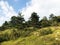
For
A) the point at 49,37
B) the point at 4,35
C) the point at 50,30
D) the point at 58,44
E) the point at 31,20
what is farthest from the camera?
the point at 31,20

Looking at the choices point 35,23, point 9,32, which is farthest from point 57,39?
point 35,23

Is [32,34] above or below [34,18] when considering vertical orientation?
below

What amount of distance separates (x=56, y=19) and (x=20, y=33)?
31.9 metres

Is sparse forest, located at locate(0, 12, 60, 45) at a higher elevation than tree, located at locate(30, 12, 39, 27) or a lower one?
lower

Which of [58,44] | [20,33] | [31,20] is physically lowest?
[58,44]

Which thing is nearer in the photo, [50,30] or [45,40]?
[45,40]

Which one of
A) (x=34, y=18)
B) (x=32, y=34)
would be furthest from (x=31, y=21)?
(x=32, y=34)

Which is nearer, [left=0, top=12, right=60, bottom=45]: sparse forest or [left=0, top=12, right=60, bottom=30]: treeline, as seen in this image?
[left=0, top=12, right=60, bottom=45]: sparse forest

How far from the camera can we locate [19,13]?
358ft

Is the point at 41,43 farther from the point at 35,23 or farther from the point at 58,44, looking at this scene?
the point at 35,23

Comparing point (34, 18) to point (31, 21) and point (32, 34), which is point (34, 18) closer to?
point (31, 21)

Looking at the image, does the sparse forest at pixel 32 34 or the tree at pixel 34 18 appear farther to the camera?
the tree at pixel 34 18

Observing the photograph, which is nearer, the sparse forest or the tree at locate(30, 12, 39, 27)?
the sparse forest

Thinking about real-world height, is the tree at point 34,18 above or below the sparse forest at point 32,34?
above
